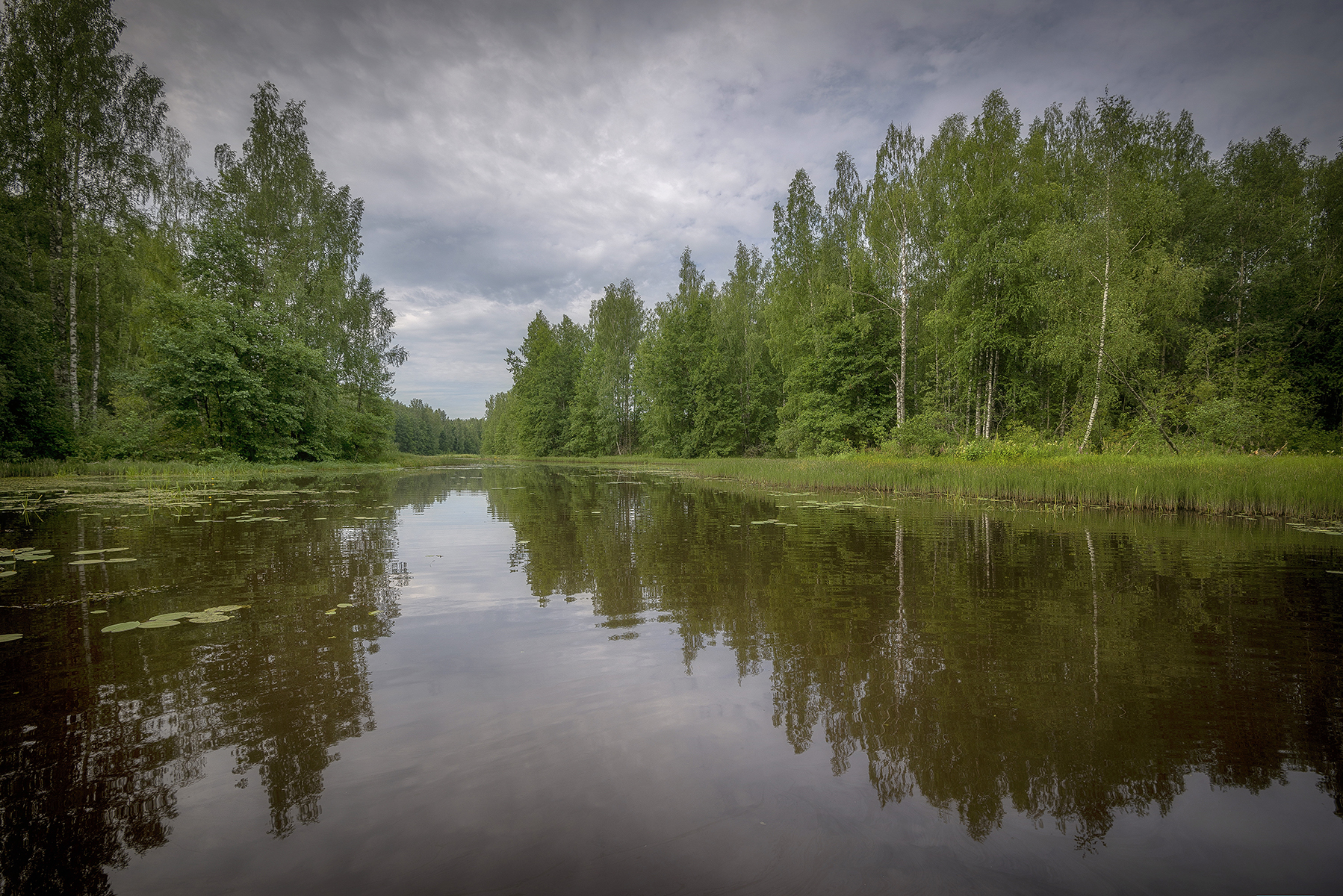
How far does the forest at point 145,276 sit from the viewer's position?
17266 mm

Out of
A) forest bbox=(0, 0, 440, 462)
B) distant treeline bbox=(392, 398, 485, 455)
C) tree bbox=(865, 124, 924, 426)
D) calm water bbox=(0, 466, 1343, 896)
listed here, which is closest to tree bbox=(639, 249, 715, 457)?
tree bbox=(865, 124, 924, 426)

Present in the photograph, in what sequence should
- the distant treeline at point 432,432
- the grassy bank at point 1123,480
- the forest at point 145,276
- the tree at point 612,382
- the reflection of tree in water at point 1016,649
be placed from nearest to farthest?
the reflection of tree in water at point 1016,649, the grassy bank at point 1123,480, the forest at point 145,276, the tree at point 612,382, the distant treeline at point 432,432

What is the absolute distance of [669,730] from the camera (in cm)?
283

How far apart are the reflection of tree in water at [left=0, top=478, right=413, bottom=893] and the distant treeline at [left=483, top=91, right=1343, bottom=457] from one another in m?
21.2

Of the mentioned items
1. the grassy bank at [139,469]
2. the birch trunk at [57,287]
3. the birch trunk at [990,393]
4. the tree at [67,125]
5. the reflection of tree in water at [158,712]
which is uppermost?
the tree at [67,125]

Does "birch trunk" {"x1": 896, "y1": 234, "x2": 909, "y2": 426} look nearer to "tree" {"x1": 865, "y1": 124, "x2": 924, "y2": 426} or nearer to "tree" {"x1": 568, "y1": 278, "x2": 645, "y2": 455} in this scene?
"tree" {"x1": 865, "y1": 124, "x2": 924, "y2": 426}

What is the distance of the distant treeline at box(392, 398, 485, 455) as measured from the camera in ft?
294

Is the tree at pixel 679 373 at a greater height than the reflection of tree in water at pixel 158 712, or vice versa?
the tree at pixel 679 373

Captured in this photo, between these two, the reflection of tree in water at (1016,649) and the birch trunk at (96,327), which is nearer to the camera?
the reflection of tree in water at (1016,649)

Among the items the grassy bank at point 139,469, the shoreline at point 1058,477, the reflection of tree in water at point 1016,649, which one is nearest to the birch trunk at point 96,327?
the grassy bank at point 139,469

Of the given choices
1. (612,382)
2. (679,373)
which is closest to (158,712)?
(679,373)

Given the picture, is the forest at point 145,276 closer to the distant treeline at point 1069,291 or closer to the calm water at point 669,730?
the calm water at point 669,730

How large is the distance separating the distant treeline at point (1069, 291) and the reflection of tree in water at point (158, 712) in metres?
21.2

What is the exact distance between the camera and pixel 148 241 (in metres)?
26.2
